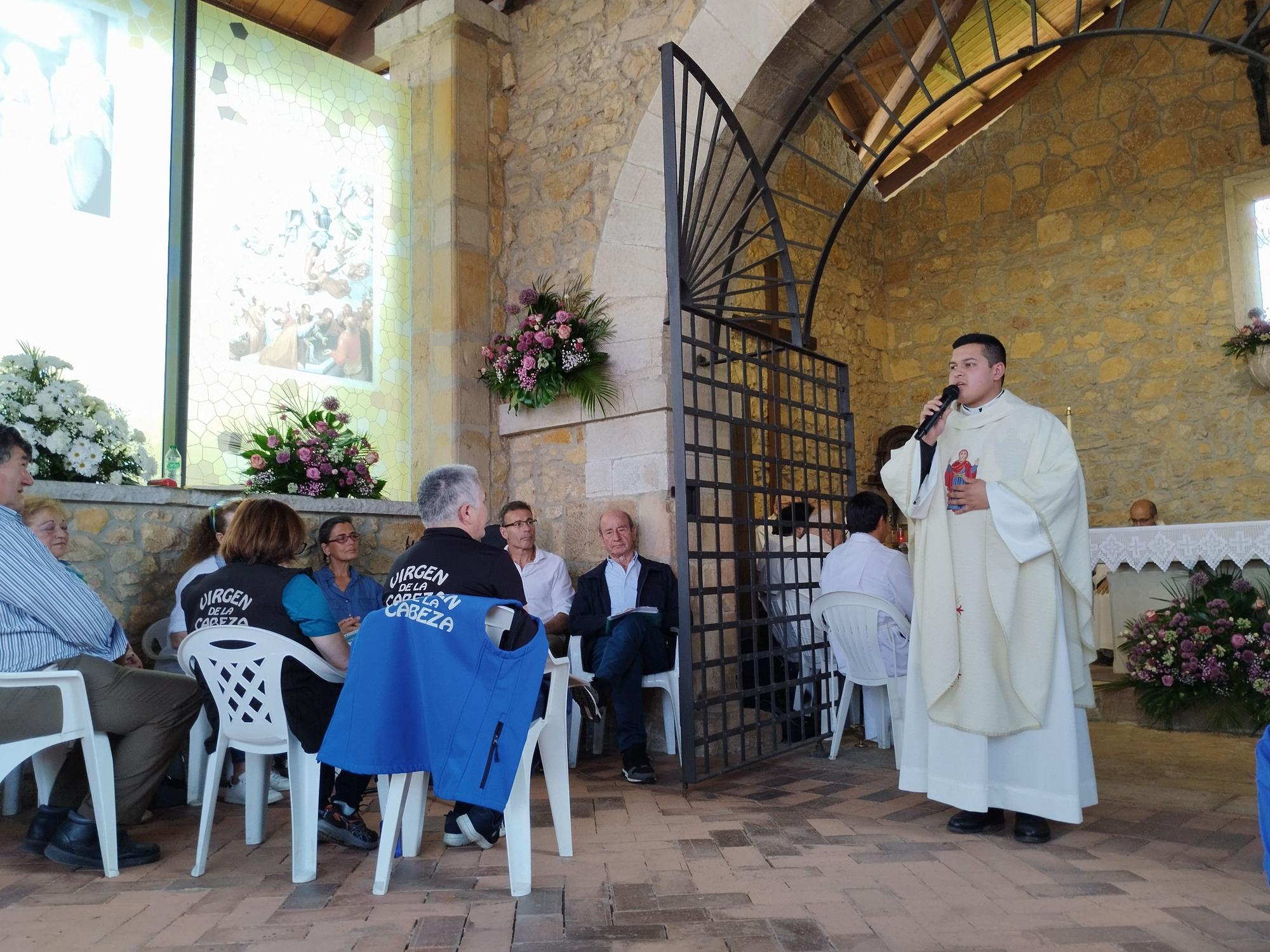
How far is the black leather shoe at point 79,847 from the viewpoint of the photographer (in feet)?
9.64

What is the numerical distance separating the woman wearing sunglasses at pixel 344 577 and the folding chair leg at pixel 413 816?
1500mm

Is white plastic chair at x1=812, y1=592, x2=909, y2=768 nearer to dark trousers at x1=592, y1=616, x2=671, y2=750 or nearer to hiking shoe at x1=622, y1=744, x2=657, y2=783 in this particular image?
dark trousers at x1=592, y1=616, x2=671, y2=750

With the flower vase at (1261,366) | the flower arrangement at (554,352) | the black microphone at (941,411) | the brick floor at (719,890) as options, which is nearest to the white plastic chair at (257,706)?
the brick floor at (719,890)

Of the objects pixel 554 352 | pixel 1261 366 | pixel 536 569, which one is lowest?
pixel 536 569

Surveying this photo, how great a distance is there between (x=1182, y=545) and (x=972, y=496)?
3.09 meters

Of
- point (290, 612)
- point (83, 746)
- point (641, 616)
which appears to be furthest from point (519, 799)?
point (641, 616)

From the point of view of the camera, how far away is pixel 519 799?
8.78ft

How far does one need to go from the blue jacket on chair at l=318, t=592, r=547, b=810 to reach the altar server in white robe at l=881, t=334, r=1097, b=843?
1505 millimetres

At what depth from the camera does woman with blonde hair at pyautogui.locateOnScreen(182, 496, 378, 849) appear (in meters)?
2.92

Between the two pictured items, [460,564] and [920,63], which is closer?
[460,564]

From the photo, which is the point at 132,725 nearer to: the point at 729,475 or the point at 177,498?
the point at 177,498

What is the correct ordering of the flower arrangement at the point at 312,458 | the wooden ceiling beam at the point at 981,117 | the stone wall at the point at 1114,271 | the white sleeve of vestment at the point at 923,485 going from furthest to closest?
1. the wooden ceiling beam at the point at 981,117
2. the stone wall at the point at 1114,271
3. the flower arrangement at the point at 312,458
4. the white sleeve of vestment at the point at 923,485

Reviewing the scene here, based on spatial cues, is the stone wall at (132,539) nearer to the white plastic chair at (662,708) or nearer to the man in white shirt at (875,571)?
the white plastic chair at (662,708)

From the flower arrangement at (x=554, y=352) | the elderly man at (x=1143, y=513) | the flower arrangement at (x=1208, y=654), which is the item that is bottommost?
the flower arrangement at (x=1208, y=654)
